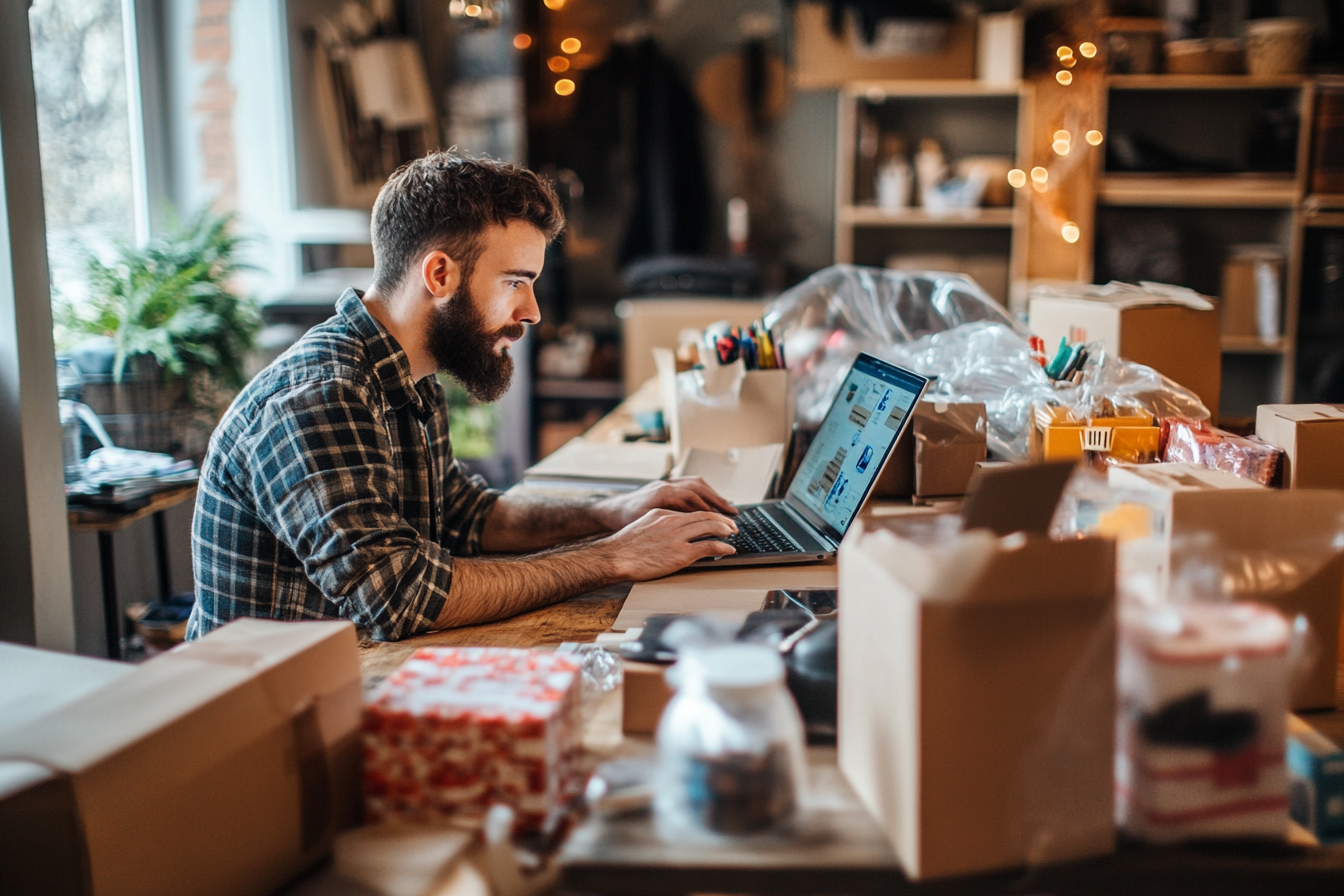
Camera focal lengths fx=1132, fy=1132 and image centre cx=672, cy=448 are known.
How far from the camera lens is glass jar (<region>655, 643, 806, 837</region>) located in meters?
0.79

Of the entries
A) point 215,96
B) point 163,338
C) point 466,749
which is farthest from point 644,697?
point 215,96

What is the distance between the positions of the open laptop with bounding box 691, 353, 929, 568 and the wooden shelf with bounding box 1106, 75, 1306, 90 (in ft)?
9.78

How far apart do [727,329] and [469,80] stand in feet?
8.70

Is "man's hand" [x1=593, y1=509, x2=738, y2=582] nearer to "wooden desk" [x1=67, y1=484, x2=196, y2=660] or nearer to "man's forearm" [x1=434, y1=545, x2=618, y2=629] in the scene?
"man's forearm" [x1=434, y1=545, x2=618, y2=629]

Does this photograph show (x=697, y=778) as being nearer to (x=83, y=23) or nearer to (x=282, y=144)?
(x=83, y=23)

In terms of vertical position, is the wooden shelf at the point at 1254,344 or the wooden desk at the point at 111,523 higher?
the wooden shelf at the point at 1254,344

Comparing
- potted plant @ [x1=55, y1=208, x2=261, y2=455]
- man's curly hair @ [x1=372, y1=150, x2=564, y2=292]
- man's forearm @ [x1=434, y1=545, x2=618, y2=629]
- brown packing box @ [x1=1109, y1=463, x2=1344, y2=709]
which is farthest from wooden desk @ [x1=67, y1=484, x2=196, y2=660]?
brown packing box @ [x1=1109, y1=463, x2=1344, y2=709]

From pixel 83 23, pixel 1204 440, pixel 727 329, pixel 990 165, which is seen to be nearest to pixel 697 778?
pixel 1204 440

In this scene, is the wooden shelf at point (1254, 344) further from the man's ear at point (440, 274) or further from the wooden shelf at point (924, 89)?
the man's ear at point (440, 274)

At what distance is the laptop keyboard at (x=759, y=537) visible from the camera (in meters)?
1.67

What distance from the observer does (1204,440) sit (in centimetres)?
144

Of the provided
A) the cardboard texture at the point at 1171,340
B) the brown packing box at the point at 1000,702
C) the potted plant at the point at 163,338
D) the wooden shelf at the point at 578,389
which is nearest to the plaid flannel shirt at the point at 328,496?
the brown packing box at the point at 1000,702

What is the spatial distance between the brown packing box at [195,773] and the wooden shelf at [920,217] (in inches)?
151

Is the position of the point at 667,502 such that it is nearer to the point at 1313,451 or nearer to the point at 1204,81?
the point at 1313,451
